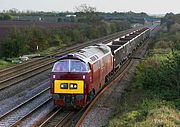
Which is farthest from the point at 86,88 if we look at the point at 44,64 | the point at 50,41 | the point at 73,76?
the point at 50,41

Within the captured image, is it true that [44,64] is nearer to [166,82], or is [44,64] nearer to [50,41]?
[166,82]

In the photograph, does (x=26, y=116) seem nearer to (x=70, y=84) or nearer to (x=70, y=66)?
(x=70, y=84)

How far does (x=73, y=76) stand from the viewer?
18.2m

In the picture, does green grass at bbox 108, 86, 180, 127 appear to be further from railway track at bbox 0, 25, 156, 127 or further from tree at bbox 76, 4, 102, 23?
tree at bbox 76, 4, 102, 23

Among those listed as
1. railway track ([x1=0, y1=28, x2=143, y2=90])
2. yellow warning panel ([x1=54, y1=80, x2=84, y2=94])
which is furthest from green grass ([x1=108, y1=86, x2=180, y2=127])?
railway track ([x1=0, y1=28, x2=143, y2=90])

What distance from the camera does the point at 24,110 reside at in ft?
62.4

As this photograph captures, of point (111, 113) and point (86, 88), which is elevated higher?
point (86, 88)

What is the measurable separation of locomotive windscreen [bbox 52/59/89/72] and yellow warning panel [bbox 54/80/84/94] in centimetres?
56

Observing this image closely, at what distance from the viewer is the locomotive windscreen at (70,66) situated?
18375 millimetres

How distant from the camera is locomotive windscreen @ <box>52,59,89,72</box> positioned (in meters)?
18.4

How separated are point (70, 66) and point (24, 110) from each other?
3155mm

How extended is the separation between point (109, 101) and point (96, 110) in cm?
214

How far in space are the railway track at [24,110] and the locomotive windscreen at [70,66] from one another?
239 cm

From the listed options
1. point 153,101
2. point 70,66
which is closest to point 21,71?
point 70,66
